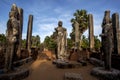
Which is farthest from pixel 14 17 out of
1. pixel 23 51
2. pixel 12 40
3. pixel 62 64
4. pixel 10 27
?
pixel 23 51

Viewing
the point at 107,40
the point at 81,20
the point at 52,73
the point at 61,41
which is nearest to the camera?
the point at 107,40

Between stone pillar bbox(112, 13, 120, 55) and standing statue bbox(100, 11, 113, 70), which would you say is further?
stone pillar bbox(112, 13, 120, 55)

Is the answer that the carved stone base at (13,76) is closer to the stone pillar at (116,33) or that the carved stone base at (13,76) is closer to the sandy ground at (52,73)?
the sandy ground at (52,73)

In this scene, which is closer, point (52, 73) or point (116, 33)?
point (52, 73)

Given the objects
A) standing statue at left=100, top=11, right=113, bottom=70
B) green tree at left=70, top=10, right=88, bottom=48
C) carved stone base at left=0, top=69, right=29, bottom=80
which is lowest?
carved stone base at left=0, top=69, right=29, bottom=80

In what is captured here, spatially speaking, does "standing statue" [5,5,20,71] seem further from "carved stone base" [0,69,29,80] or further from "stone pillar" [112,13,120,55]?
"stone pillar" [112,13,120,55]

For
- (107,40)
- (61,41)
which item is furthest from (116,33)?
(107,40)

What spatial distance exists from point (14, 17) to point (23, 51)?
645 cm

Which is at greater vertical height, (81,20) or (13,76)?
(81,20)

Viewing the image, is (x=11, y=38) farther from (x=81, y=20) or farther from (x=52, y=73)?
(x=81, y=20)

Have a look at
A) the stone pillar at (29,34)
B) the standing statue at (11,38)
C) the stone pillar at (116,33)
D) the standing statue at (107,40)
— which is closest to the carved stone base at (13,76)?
the standing statue at (11,38)

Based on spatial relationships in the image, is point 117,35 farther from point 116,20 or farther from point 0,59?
point 0,59

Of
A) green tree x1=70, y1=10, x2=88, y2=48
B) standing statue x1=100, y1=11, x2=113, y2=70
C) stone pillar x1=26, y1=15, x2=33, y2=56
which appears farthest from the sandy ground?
green tree x1=70, y1=10, x2=88, y2=48

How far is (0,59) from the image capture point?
7.48 metres
